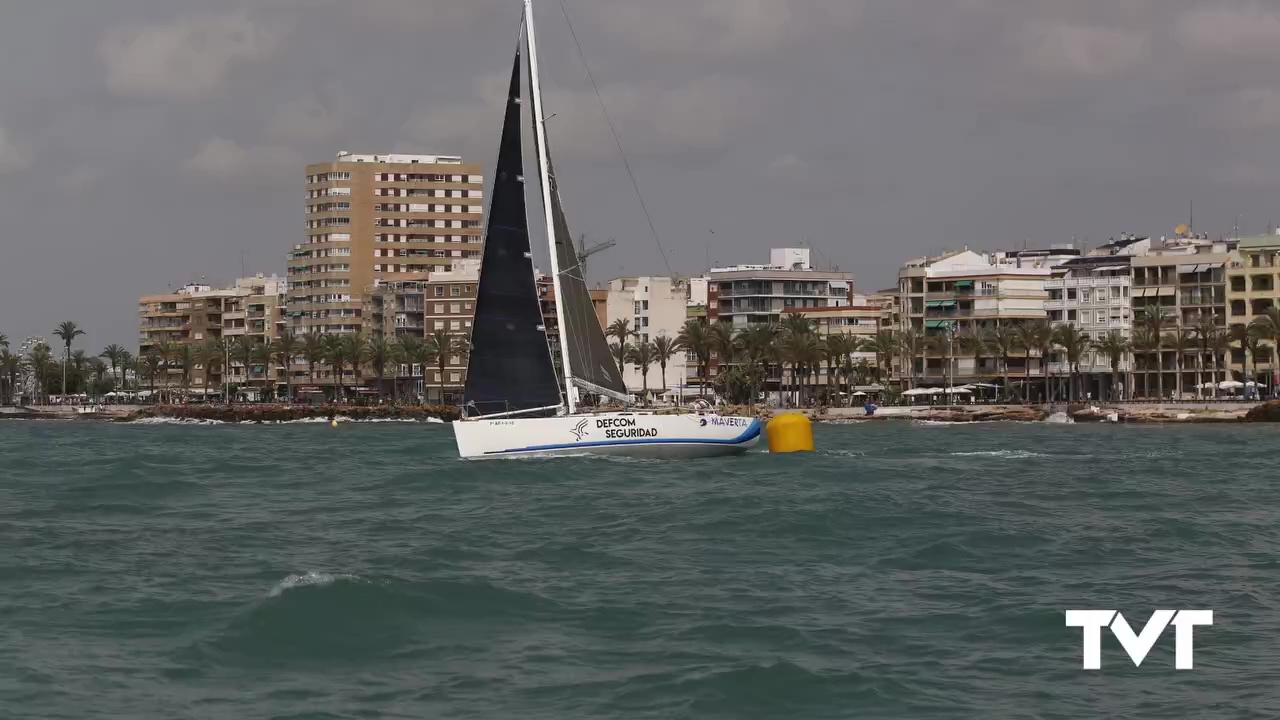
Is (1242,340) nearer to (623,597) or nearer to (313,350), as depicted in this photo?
(313,350)

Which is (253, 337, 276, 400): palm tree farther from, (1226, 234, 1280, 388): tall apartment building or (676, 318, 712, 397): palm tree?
(1226, 234, 1280, 388): tall apartment building

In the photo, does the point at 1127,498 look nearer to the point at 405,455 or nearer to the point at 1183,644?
the point at 1183,644

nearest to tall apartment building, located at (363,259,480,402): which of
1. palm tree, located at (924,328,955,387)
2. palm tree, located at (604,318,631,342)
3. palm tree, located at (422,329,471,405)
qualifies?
palm tree, located at (422,329,471,405)

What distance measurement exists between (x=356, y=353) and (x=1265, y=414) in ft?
299

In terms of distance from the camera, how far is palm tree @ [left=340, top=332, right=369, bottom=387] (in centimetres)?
17062

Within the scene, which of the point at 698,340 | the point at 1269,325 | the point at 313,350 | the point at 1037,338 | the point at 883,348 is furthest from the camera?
the point at 313,350

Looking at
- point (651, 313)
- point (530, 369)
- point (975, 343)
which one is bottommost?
point (530, 369)

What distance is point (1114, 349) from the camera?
142125 millimetres

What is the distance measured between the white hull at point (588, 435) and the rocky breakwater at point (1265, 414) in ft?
252

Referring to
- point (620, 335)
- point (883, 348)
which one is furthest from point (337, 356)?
point (883, 348)

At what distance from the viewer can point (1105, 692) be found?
16.4 m

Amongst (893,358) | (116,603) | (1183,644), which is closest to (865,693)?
(1183,644)

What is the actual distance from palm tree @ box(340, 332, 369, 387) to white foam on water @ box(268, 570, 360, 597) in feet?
489

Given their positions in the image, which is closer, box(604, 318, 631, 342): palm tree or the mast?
the mast
